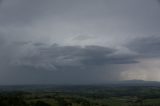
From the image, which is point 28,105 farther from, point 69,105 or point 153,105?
point 153,105

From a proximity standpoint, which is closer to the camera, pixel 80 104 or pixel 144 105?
pixel 80 104

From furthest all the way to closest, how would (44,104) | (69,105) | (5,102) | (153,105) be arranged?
(153,105) → (69,105) → (44,104) → (5,102)

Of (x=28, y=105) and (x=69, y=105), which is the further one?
(x=69, y=105)

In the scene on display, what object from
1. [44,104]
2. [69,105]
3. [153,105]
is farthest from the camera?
[153,105]

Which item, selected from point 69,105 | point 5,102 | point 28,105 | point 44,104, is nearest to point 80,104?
point 69,105

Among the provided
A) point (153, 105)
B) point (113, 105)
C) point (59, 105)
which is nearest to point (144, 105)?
point (153, 105)

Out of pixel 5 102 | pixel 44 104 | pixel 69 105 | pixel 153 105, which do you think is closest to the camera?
pixel 5 102

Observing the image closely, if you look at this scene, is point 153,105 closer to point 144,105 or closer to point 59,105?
point 144,105

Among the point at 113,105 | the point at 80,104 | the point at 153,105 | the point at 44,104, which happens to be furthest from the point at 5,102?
the point at 153,105
